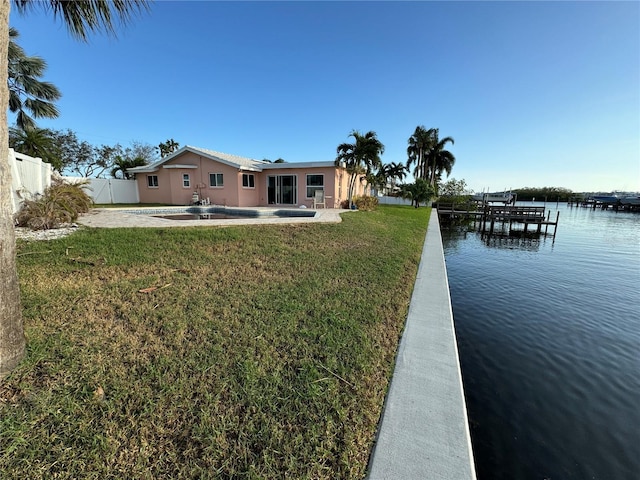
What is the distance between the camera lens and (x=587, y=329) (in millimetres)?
5070

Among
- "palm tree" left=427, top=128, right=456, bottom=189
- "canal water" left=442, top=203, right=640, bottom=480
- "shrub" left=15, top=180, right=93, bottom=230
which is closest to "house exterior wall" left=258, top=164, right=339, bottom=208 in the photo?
"canal water" left=442, top=203, right=640, bottom=480

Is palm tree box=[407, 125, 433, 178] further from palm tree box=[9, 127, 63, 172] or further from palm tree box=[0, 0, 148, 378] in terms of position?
palm tree box=[0, 0, 148, 378]

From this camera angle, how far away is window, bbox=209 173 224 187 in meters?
A: 17.4

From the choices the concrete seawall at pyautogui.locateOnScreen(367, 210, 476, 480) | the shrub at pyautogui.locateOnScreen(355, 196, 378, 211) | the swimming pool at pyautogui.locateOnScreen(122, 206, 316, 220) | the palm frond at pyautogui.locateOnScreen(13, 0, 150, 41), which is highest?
the palm frond at pyautogui.locateOnScreen(13, 0, 150, 41)

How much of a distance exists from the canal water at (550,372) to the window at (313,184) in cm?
1113

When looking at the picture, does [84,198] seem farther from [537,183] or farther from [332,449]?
[537,183]

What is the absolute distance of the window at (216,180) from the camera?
1736 cm

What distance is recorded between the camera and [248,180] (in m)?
17.8

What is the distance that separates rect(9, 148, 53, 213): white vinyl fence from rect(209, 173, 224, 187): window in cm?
865

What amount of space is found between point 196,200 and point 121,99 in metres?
10.5

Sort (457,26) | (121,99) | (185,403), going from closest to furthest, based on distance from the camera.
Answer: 1. (185,403)
2. (457,26)
3. (121,99)

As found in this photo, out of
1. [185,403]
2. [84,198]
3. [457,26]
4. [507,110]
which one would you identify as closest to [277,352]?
[185,403]

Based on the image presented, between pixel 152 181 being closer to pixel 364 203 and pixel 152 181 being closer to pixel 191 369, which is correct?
pixel 364 203

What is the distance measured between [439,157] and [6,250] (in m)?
44.2
